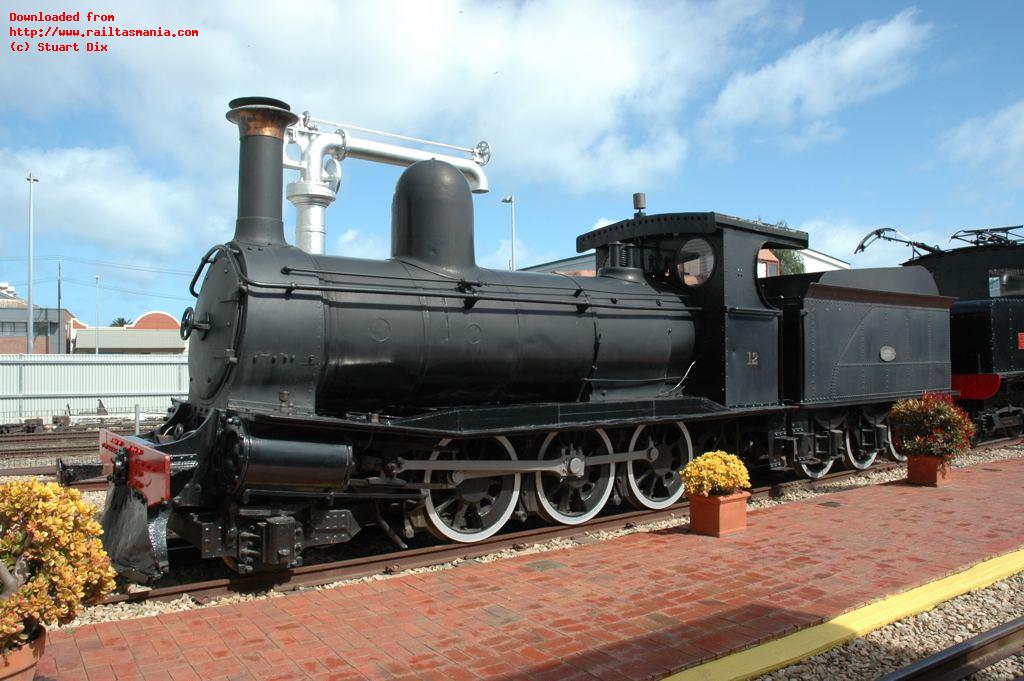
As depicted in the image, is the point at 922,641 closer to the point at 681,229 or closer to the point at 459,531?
the point at 459,531

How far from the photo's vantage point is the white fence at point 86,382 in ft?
59.7

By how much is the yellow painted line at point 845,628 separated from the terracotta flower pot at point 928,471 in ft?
11.5

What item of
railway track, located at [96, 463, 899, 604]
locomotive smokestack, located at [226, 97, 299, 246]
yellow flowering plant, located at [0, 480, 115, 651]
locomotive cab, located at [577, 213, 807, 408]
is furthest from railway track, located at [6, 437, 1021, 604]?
locomotive smokestack, located at [226, 97, 299, 246]

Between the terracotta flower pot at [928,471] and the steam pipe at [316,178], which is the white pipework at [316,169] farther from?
the terracotta flower pot at [928,471]

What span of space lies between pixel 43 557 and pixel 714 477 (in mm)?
A: 5411

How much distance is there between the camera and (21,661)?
316cm

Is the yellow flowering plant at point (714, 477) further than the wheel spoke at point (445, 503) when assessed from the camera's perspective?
Yes

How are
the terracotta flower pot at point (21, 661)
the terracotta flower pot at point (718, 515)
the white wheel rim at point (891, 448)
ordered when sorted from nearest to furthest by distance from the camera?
1. the terracotta flower pot at point (21, 661)
2. the terracotta flower pot at point (718, 515)
3. the white wheel rim at point (891, 448)

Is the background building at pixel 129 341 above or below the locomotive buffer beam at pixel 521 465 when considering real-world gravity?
above

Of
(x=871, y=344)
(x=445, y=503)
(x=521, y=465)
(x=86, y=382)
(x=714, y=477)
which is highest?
(x=871, y=344)

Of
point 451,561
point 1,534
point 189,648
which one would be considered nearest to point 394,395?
point 451,561

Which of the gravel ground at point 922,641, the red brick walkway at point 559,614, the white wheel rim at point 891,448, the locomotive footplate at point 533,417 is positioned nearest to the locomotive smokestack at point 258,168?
the locomotive footplate at point 533,417

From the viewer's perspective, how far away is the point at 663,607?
5.03 meters

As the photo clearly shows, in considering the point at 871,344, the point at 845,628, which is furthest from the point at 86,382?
the point at 845,628
